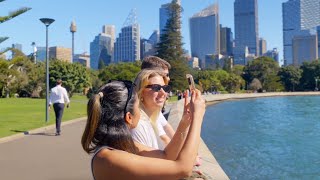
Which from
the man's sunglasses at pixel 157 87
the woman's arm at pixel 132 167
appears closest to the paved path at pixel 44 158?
the man's sunglasses at pixel 157 87

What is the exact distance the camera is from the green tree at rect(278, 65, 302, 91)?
310ft

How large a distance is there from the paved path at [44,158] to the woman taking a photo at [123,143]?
4.24 m

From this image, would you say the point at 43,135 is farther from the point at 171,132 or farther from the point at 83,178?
the point at 171,132

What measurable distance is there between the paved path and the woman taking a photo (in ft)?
13.9

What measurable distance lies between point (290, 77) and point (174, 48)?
4083cm

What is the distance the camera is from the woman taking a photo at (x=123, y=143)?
188cm

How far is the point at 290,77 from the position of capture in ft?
310

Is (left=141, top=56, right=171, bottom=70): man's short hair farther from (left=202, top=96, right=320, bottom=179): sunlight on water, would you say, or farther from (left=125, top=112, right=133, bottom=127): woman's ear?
(left=202, top=96, right=320, bottom=179): sunlight on water

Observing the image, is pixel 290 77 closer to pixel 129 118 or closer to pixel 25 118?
pixel 25 118

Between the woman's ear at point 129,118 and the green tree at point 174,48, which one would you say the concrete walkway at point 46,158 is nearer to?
the woman's ear at point 129,118

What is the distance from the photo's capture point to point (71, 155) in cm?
822

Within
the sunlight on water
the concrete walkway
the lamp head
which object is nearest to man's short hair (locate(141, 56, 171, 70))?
the concrete walkway

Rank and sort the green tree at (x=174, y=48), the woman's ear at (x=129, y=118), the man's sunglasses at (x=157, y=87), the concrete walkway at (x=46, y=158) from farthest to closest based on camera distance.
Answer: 1. the green tree at (x=174, y=48)
2. the concrete walkway at (x=46, y=158)
3. the man's sunglasses at (x=157, y=87)
4. the woman's ear at (x=129, y=118)

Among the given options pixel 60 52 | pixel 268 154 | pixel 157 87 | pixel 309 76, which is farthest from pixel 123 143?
pixel 60 52
